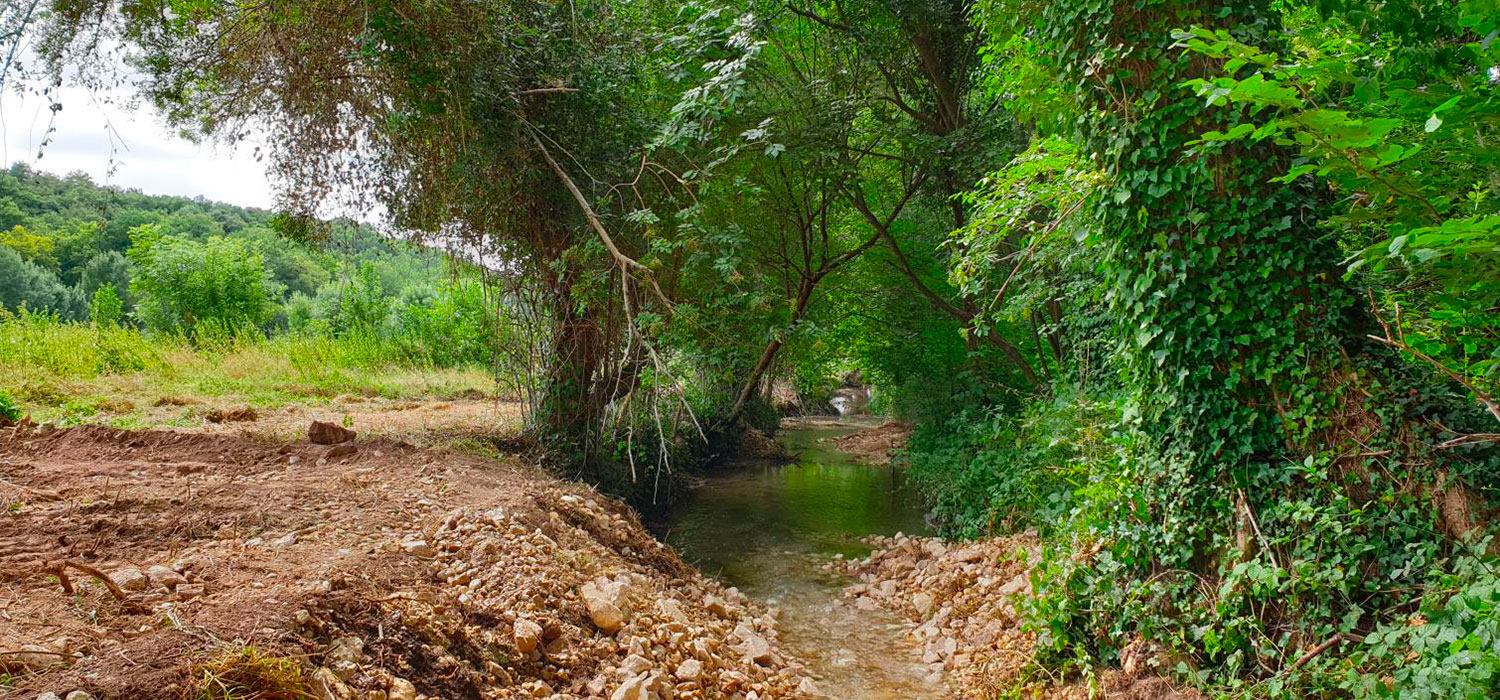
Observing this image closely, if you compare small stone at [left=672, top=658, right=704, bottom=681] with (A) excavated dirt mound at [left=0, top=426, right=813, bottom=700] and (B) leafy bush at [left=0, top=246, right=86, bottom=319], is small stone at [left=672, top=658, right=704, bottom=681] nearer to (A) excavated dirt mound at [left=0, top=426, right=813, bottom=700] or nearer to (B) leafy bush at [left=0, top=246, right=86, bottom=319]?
(A) excavated dirt mound at [left=0, top=426, right=813, bottom=700]

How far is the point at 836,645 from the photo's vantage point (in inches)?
228

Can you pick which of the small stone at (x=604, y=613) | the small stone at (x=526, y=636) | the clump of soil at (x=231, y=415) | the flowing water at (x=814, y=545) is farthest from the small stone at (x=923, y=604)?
the clump of soil at (x=231, y=415)

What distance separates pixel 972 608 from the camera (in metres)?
6.01

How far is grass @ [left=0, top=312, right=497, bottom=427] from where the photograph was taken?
321 inches

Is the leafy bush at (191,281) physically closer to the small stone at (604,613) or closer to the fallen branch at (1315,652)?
the small stone at (604,613)

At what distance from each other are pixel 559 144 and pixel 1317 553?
6971 mm

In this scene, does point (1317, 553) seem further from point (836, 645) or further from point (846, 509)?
point (846, 509)

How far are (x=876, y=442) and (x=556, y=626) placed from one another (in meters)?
13.0

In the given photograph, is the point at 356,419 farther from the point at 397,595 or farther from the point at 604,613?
the point at 397,595

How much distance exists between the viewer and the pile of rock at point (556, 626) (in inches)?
133

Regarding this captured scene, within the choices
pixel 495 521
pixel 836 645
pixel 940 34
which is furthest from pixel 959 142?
pixel 495 521

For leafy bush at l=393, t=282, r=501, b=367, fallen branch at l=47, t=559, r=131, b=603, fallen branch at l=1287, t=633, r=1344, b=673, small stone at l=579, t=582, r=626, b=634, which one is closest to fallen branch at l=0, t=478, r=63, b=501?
fallen branch at l=47, t=559, r=131, b=603

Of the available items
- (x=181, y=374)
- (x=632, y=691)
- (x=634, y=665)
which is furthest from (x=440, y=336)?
(x=632, y=691)

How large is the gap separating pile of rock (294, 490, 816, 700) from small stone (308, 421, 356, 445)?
226 centimetres
